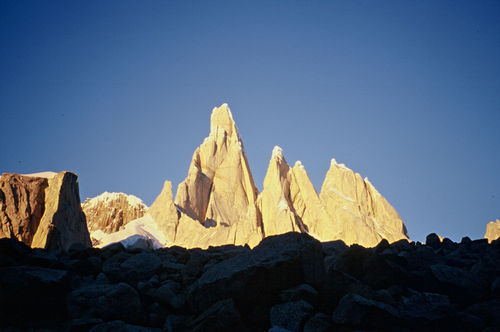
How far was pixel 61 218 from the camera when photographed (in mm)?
23562

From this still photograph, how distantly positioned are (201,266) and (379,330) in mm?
3252

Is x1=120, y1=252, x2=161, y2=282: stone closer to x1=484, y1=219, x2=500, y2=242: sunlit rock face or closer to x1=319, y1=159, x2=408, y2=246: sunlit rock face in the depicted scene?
x1=484, y1=219, x2=500, y2=242: sunlit rock face

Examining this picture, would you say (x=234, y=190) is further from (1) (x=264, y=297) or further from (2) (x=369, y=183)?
(1) (x=264, y=297)

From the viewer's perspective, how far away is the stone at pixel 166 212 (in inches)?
2137

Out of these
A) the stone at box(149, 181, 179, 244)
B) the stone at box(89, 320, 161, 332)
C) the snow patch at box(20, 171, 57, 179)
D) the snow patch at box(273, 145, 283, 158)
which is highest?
the snow patch at box(273, 145, 283, 158)

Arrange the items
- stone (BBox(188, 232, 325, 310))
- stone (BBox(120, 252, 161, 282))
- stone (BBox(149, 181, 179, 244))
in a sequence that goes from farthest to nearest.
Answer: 1. stone (BBox(149, 181, 179, 244))
2. stone (BBox(120, 252, 161, 282))
3. stone (BBox(188, 232, 325, 310))

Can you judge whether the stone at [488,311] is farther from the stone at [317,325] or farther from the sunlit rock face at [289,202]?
the sunlit rock face at [289,202]

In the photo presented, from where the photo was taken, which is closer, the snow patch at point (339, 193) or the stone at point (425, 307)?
the stone at point (425, 307)

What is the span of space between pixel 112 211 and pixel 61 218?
39950 mm

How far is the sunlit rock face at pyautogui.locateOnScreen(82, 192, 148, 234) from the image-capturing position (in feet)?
198

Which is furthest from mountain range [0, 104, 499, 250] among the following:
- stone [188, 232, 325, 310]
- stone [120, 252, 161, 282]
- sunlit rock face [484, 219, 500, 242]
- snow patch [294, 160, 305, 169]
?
stone [188, 232, 325, 310]

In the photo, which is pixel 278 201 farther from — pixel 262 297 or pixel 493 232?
pixel 262 297

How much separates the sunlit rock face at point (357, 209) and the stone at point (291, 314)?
47.0m

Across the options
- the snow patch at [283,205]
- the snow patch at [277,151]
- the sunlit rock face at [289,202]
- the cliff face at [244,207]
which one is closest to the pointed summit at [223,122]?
the cliff face at [244,207]
